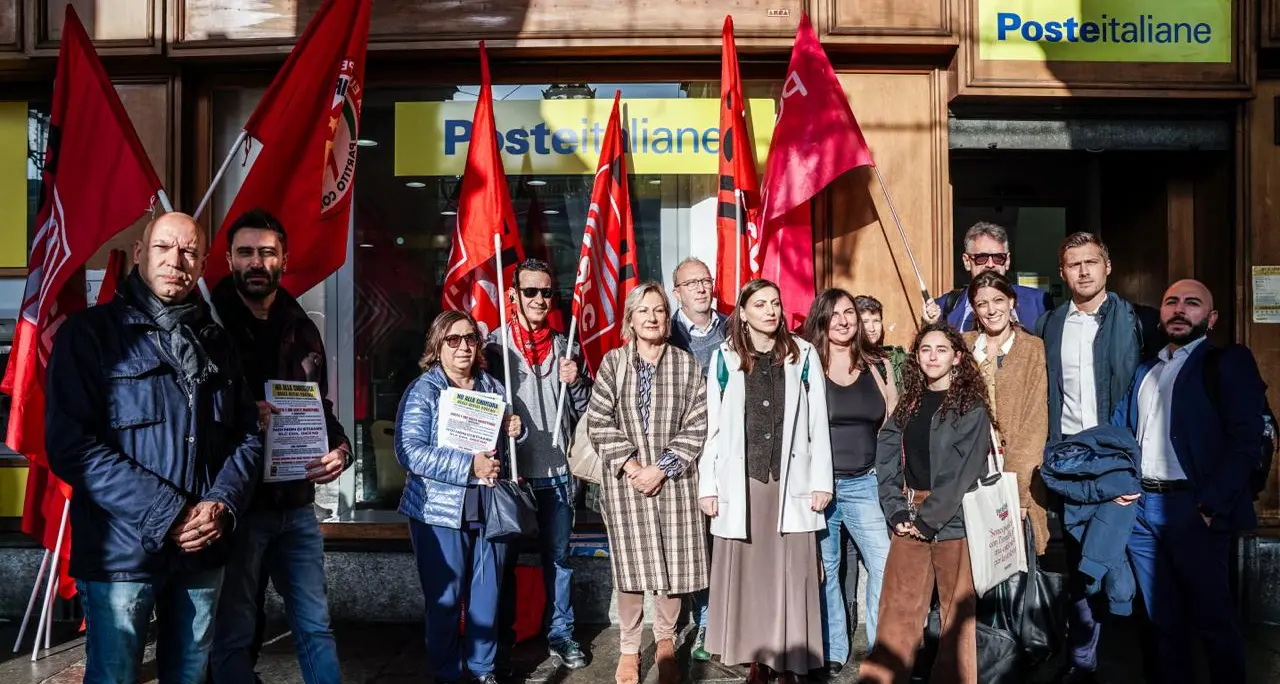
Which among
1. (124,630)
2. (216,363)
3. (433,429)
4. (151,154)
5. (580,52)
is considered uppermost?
(580,52)

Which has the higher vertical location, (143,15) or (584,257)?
(143,15)

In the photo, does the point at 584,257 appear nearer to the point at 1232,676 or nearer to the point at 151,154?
the point at 151,154

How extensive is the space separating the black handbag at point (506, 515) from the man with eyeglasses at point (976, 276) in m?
2.35

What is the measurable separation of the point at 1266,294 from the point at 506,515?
5.33m

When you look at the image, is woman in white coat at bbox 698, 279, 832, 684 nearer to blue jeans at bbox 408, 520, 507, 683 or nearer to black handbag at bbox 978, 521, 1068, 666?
black handbag at bbox 978, 521, 1068, 666

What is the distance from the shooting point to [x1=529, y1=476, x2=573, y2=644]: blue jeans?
18.2 ft

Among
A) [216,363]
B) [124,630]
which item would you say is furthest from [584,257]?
[124,630]

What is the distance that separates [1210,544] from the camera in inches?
180

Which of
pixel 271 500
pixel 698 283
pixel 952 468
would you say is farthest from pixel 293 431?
pixel 952 468

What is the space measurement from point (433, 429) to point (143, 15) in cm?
395

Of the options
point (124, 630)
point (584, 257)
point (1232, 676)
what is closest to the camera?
point (124, 630)

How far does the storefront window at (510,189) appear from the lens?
692cm

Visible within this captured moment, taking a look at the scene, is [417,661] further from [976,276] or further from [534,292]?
[976,276]

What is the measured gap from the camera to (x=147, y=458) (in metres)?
3.33
